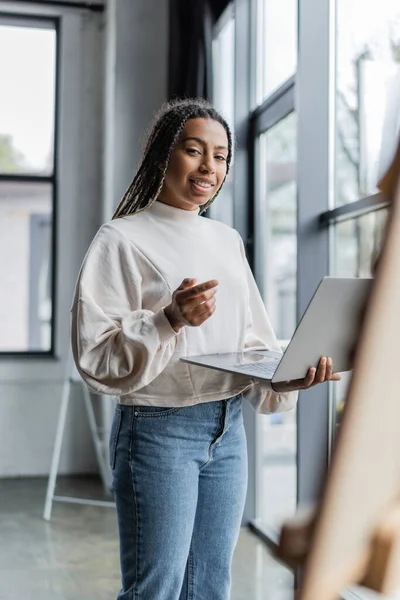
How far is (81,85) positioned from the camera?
4938 mm

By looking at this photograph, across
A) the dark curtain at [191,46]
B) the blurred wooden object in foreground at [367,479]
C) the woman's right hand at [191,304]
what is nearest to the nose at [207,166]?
the woman's right hand at [191,304]

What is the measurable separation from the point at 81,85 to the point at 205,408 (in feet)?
13.2

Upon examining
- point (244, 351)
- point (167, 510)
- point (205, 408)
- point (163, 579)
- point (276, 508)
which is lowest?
point (276, 508)

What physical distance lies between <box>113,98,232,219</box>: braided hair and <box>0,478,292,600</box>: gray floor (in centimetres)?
171

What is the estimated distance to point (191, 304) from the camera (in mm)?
1095

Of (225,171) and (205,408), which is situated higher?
(225,171)

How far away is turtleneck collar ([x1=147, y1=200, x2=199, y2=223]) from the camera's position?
1411 millimetres

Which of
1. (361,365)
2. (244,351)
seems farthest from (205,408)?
(361,365)

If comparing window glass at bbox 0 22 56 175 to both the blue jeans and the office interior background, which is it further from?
the blue jeans

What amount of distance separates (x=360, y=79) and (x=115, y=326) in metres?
1.55

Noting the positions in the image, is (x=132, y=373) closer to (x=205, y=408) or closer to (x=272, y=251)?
(x=205, y=408)

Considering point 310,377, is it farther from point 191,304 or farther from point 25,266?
point 25,266

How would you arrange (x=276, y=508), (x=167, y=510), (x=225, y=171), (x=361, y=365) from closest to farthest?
1. (x=361, y=365)
2. (x=167, y=510)
3. (x=225, y=171)
4. (x=276, y=508)

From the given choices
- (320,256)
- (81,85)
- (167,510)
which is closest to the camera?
(167,510)
